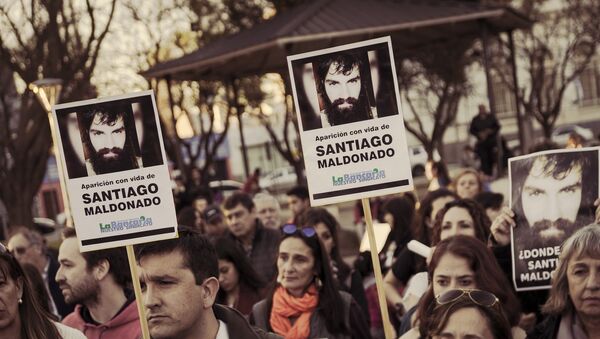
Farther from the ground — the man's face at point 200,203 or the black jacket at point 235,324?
the black jacket at point 235,324

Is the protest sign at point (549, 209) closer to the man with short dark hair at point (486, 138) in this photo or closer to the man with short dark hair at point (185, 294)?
the man with short dark hair at point (185, 294)

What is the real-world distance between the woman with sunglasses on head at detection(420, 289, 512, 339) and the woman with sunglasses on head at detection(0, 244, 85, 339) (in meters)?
1.67

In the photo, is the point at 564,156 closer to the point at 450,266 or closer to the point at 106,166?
the point at 450,266

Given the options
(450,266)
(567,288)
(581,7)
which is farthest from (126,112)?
(581,7)

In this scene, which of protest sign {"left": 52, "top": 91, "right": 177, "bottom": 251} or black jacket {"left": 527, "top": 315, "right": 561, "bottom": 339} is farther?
protest sign {"left": 52, "top": 91, "right": 177, "bottom": 251}

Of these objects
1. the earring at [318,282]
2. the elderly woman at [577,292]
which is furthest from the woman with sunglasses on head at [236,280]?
the elderly woman at [577,292]

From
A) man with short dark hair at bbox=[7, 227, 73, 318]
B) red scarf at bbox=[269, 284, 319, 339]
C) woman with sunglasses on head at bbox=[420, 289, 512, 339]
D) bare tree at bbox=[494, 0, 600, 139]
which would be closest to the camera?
woman with sunglasses on head at bbox=[420, 289, 512, 339]

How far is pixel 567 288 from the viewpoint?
4.67 metres

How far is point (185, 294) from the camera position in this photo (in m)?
4.38

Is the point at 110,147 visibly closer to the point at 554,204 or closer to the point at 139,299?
the point at 139,299

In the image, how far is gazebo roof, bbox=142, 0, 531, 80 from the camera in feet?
49.7

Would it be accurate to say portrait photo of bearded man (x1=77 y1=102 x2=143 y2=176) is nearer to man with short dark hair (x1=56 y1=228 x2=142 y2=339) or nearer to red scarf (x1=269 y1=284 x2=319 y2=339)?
man with short dark hair (x1=56 y1=228 x2=142 y2=339)

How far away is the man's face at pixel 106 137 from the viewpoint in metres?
5.03

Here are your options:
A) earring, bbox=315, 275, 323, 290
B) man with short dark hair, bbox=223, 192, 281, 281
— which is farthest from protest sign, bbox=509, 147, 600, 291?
man with short dark hair, bbox=223, 192, 281, 281
